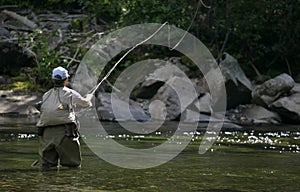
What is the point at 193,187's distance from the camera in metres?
7.24

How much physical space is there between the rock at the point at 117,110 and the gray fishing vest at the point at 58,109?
913cm

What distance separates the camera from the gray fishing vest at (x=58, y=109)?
8.31 m

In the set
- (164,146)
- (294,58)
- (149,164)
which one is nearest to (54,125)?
(149,164)

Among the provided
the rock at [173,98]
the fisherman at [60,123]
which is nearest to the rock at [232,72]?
the rock at [173,98]

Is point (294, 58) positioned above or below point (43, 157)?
above

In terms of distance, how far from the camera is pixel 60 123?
8.33 metres

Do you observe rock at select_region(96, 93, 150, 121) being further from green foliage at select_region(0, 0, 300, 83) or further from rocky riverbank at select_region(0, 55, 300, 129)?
green foliage at select_region(0, 0, 300, 83)

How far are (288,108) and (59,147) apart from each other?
37.0 feet

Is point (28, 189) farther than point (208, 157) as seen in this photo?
No

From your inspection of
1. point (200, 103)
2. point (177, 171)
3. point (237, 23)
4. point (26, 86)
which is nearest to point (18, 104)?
point (26, 86)

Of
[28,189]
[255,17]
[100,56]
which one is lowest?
[28,189]

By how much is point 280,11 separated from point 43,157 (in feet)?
55.5

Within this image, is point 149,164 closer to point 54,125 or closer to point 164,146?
point 54,125

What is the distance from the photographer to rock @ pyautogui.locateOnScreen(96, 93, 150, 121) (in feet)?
58.2
